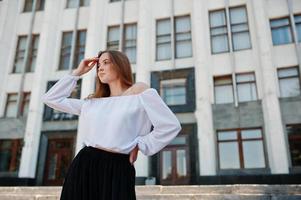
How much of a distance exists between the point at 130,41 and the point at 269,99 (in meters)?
9.50

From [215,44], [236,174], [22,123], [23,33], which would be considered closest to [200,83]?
[215,44]

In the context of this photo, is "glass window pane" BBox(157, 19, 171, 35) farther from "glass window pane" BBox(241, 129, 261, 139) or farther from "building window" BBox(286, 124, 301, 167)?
"building window" BBox(286, 124, 301, 167)

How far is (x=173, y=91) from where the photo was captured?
1658 centimetres

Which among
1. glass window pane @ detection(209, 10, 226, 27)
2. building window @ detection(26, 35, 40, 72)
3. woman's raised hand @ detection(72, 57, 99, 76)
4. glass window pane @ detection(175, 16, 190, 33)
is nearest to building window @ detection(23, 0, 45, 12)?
building window @ detection(26, 35, 40, 72)

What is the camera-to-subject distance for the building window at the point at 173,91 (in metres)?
16.4

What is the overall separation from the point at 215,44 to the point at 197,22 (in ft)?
5.83

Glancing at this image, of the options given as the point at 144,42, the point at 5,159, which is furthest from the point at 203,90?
the point at 5,159

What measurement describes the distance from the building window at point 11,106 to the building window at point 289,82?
54.4 feet

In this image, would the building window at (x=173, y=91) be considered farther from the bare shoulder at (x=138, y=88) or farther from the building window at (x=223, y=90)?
the bare shoulder at (x=138, y=88)

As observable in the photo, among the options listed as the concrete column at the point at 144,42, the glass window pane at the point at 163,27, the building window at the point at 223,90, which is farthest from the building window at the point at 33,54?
the building window at the point at 223,90

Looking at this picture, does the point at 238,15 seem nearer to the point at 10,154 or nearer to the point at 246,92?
the point at 246,92

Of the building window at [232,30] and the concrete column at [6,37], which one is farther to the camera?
the concrete column at [6,37]

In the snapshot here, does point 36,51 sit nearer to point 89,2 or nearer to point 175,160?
point 89,2

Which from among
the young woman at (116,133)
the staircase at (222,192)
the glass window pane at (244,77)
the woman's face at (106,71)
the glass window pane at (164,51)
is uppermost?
the glass window pane at (164,51)
